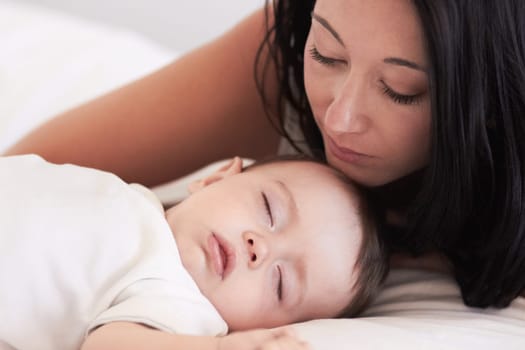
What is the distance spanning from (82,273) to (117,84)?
967mm

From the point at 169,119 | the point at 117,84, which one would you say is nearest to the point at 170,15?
the point at 117,84

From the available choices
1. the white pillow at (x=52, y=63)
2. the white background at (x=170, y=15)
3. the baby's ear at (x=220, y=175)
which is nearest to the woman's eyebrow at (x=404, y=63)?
the baby's ear at (x=220, y=175)

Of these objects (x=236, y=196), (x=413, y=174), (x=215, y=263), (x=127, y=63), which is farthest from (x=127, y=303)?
(x=127, y=63)

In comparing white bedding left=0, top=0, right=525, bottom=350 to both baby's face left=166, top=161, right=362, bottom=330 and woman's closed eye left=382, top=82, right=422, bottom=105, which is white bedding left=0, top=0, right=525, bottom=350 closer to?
baby's face left=166, top=161, right=362, bottom=330

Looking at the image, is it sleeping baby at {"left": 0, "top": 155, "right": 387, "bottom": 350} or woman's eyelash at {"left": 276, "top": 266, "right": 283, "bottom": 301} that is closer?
sleeping baby at {"left": 0, "top": 155, "right": 387, "bottom": 350}

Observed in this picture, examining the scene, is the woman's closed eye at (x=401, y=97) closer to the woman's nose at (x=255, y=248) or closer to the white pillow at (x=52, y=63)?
the woman's nose at (x=255, y=248)

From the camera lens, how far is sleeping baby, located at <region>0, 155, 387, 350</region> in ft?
3.29

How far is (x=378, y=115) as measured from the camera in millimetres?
1102

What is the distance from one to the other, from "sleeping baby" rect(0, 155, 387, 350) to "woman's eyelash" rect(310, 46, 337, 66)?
18 cm

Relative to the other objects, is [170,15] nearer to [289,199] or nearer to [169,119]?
[169,119]

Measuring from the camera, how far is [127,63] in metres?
2.00

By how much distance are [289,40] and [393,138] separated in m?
0.38

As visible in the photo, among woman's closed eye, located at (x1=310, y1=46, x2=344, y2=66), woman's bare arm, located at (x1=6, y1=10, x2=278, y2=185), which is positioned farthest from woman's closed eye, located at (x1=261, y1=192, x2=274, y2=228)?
woman's bare arm, located at (x1=6, y1=10, x2=278, y2=185)

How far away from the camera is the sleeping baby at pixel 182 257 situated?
39.5 inches
